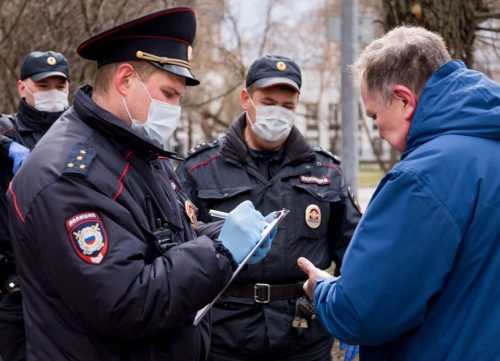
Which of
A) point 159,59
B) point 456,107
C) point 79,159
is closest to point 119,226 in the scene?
point 79,159

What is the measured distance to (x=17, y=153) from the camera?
4.02m

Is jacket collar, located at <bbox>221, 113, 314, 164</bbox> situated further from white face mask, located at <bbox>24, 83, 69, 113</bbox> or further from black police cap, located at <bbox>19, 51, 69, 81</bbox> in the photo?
black police cap, located at <bbox>19, 51, 69, 81</bbox>

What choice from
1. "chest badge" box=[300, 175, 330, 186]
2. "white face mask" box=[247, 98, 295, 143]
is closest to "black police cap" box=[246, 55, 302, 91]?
"white face mask" box=[247, 98, 295, 143]

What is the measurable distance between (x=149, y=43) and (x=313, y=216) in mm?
1420

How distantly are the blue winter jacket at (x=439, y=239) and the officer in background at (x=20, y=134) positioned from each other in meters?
2.65

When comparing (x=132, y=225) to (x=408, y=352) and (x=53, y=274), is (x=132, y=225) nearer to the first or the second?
(x=53, y=274)

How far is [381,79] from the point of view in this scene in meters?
2.08

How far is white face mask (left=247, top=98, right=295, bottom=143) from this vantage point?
3.49 metres

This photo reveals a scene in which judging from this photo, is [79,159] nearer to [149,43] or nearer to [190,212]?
[149,43]

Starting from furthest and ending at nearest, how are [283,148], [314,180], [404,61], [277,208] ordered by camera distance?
[283,148]
[314,180]
[277,208]
[404,61]

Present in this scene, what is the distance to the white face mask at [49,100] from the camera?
4707 mm

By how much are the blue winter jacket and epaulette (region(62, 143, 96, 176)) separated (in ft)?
2.90

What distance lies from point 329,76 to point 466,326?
2284 cm

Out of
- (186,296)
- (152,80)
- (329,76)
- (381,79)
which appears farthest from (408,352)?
(329,76)
